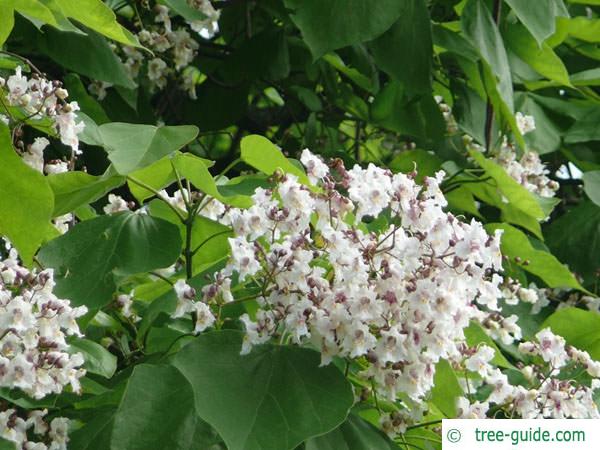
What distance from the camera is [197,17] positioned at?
75.7 inches

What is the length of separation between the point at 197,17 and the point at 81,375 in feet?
2.63

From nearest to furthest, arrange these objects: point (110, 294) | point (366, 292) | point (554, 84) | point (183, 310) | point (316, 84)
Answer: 1. point (366, 292)
2. point (183, 310)
3. point (110, 294)
4. point (554, 84)
5. point (316, 84)

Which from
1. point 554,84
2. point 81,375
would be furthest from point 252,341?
point 554,84

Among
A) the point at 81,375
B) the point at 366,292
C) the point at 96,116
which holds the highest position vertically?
the point at 366,292

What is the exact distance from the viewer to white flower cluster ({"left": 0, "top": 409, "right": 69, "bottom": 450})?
1288mm

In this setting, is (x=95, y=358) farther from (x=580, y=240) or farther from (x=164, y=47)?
(x=580, y=240)

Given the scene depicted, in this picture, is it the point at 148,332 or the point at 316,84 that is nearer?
the point at 148,332

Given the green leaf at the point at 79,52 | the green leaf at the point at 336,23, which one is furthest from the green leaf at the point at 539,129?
the green leaf at the point at 79,52

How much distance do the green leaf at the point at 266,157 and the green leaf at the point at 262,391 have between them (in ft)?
0.65

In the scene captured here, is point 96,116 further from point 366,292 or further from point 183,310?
point 366,292

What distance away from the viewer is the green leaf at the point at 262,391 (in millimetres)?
1164

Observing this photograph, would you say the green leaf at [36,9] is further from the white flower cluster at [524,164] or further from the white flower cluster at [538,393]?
the white flower cluster at [524,164]

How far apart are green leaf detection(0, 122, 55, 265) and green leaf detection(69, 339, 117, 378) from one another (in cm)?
20

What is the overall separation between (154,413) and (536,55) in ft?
3.75
